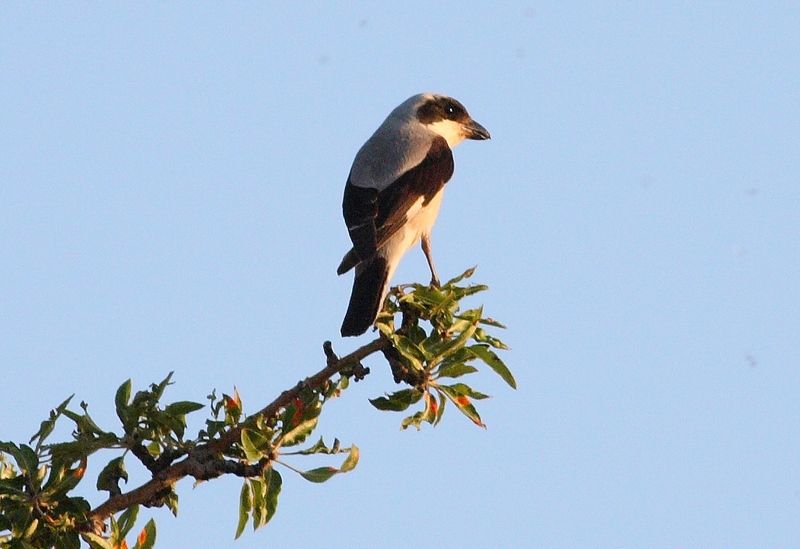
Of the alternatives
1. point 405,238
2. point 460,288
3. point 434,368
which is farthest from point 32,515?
point 405,238

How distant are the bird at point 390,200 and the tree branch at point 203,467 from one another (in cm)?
129

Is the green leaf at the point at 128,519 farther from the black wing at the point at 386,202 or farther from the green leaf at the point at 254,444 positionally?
the black wing at the point at 386,202

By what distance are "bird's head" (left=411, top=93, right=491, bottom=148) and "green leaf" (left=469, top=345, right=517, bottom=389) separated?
330 cm

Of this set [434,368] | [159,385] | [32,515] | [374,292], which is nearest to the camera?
[32,515]

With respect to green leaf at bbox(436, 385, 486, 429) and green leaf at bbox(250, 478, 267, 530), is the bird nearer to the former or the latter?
green leaf at bbox(436, 385, 486, 429)

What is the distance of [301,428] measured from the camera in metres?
3.09

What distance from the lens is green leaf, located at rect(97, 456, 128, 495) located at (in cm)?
323

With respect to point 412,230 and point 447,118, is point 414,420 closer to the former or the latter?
point 412,230

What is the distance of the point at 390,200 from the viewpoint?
5.37m

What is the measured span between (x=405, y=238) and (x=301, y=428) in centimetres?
246

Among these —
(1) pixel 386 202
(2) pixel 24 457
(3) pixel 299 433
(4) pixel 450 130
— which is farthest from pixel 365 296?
(4) pixel 450 130

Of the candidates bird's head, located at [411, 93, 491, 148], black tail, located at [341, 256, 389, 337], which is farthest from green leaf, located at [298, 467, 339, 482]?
bird's head, located at [411, 93, 491, 148]

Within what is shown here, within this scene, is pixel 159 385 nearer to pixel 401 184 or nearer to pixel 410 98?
pixel 401 184

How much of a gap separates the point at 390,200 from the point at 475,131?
1.77 meters
